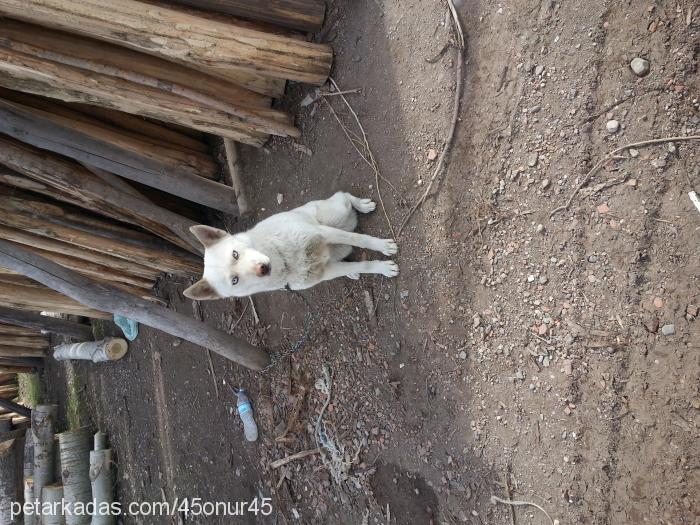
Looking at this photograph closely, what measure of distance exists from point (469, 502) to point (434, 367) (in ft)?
3.38

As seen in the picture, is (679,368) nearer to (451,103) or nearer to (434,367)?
(434,367)

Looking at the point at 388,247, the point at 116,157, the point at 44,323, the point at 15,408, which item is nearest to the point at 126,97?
the point at 116,157

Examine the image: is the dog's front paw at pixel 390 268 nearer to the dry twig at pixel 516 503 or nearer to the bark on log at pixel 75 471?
the dry twig at pixel 516 503

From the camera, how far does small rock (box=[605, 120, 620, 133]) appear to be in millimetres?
2691

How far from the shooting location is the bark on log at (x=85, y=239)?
486 centimetres

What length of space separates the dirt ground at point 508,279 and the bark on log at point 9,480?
7.02 meters

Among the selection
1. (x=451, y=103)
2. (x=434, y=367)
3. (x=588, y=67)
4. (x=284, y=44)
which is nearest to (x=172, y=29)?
(x=284, y=44)

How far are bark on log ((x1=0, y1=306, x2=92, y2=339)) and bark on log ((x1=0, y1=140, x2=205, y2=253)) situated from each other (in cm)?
301

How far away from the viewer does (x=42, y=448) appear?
8922mm

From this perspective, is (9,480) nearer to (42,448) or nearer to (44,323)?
(42,448)

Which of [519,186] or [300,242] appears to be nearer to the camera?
[519,186]

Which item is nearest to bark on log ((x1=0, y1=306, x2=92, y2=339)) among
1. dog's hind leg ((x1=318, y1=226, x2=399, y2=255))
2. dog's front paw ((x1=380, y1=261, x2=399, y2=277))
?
dog's hind leg ((x1=318, y1=226, x2=399, y2=255))

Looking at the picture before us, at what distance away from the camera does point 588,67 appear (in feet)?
9.20

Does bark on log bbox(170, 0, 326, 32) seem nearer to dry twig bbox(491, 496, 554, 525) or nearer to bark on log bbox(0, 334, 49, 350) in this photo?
dry twig bbox(491, 496, 554, 525)
